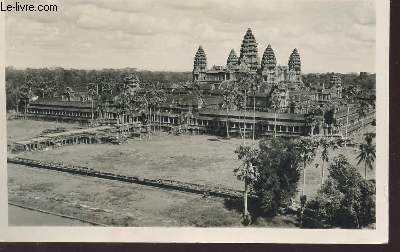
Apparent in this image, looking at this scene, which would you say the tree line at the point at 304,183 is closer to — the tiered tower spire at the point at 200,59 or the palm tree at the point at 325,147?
the palm tree at the point at 325,147

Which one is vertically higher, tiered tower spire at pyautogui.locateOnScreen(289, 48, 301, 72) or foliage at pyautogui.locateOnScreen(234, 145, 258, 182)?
tiered tower spire at pyautogui.locateOnScreen(289, 48, 301, 72)

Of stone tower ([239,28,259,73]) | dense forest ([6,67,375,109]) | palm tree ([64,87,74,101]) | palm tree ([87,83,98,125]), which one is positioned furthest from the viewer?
palm tree ([64,87,74,101])

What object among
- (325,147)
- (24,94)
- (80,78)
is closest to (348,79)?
(325,147)

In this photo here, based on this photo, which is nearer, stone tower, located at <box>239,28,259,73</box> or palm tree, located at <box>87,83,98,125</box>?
stone tower, located at <box>239,28,259,73</box>

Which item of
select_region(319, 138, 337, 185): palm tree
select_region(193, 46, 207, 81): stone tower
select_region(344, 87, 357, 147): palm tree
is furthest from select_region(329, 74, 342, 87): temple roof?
select_region(193, 46, 207, 81): stone tower

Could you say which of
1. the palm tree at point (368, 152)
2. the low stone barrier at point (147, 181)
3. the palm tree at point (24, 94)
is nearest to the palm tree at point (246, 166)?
the low stone barrier at point (147, 181)

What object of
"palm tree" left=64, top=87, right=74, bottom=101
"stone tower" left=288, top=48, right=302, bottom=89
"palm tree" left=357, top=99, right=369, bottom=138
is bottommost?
"palm tree" left=357, top=99, right=369, bottom=138

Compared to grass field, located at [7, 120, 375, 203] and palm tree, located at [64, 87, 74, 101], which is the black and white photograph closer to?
grass field, located at [7, 120, 375, 203]
